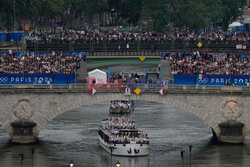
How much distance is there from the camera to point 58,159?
5472 inches

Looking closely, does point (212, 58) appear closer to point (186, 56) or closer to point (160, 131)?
point (186, 56)

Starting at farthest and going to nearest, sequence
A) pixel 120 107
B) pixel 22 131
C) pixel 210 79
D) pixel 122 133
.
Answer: pixel 120 107, pixel 210 79, pixel 22 131, pixel 122 133

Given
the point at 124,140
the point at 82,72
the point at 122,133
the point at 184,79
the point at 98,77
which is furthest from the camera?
the point at 82,72

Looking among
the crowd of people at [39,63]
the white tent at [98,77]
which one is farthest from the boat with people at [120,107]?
the white tent at [98,77]

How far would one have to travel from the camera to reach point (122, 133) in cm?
14350

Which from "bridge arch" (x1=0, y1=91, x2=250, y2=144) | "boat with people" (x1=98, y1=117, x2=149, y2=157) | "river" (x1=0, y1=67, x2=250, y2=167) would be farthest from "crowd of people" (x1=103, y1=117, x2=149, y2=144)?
"bridge arch" (x1=0, y1=91, x2=250, y2=144)

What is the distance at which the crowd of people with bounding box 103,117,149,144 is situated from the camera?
141000mm

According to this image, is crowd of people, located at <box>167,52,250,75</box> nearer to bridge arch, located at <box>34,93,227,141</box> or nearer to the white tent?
the white tent

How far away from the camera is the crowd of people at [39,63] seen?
161750 millimetres

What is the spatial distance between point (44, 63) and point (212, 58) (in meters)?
26.9

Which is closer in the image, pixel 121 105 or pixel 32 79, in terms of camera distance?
pixel 32 79

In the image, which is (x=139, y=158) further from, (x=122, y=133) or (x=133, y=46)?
(x=133, y=46)

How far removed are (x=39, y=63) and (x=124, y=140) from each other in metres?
30.3

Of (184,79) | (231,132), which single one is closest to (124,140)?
(231,132)
